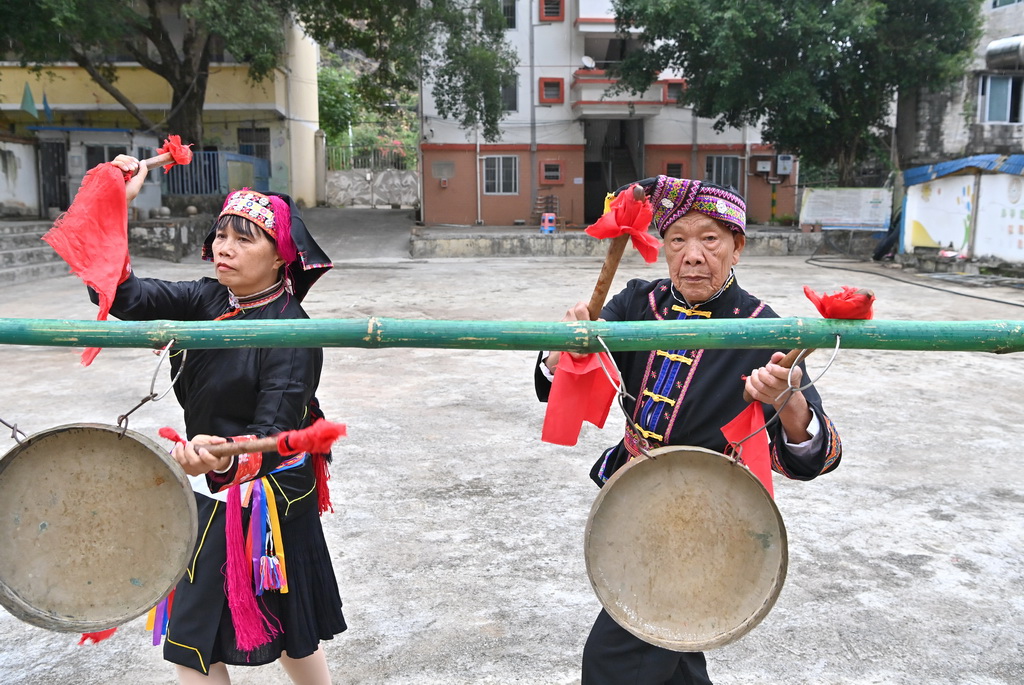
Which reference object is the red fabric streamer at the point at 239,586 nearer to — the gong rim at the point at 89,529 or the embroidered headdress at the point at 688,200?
the gong rim at the point at 89,529

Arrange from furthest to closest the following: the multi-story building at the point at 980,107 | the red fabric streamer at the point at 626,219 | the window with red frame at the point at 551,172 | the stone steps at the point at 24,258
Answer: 1. the window with red frame at the point at 551,172
2. the multi-story building at the point at 980,107
3. the stone steps at the point at 24,258
4. the red fabric streamer at the point at 626,219

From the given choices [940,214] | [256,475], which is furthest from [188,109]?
[256,475]

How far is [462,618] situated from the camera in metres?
3.02

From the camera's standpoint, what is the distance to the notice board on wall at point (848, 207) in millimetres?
19156

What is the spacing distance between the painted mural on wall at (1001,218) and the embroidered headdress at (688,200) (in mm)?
13638

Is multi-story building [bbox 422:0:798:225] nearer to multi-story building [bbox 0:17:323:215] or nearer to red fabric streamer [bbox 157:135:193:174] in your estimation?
multi-story building [bbox 0:17:323:215]

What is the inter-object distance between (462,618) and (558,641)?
0.36 meters

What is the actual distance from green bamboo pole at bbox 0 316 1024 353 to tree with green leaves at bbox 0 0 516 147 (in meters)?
14.2

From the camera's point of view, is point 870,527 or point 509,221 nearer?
point 870,527

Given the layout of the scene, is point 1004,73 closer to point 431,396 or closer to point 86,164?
point 431,396

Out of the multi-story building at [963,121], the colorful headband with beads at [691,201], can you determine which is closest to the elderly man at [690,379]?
the colorful headband with beads at [691,201]

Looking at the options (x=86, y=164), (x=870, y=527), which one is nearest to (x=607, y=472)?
(x=870, y=527)

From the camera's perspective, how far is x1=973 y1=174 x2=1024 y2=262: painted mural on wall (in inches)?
530

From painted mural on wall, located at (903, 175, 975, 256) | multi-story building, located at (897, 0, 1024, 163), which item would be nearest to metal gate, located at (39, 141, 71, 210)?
painted mural on wall, located at (903, 175, 975, 256)
